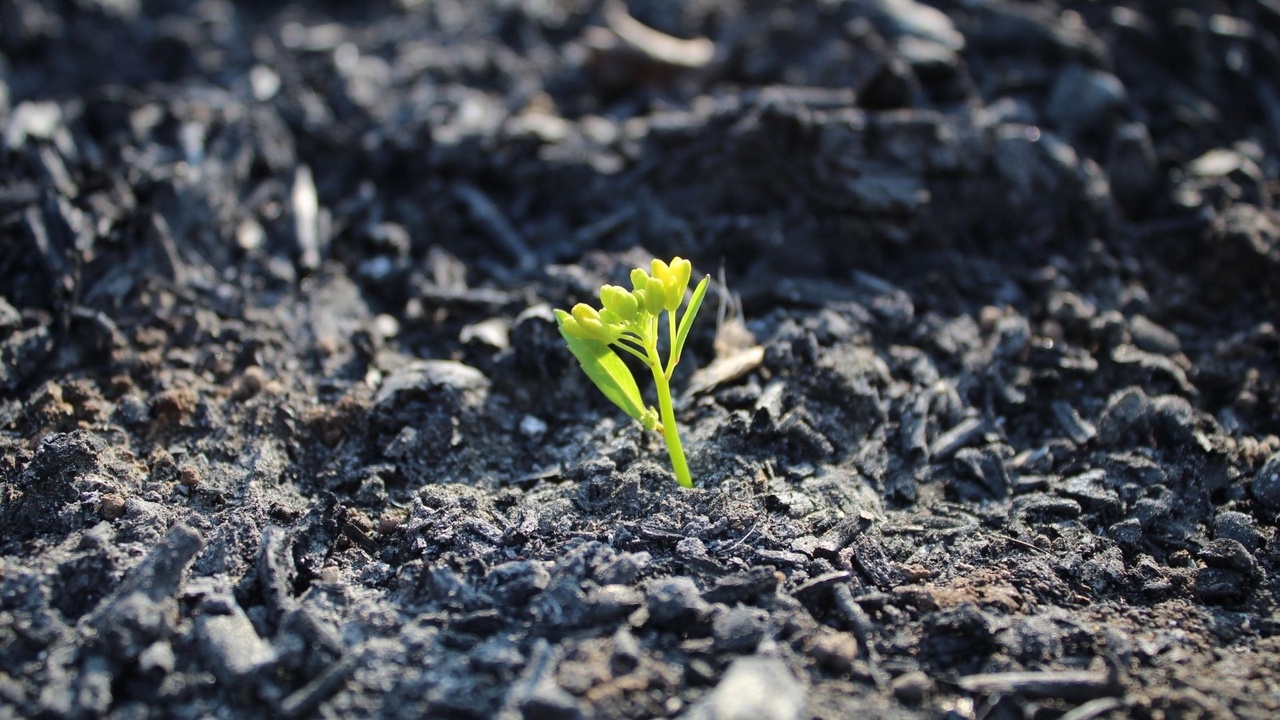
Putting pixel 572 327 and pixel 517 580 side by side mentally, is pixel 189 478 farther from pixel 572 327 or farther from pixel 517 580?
pixel 572 327

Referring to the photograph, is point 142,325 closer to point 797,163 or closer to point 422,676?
point 422,676

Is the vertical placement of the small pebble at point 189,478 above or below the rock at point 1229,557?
above

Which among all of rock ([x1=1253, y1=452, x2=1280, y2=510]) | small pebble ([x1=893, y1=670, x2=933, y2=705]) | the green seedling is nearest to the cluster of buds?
the green seedling

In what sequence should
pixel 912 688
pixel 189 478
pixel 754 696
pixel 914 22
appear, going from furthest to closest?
pixel 914 22 → pixel 189 478 → pixel 912 688 → pixel 754 696

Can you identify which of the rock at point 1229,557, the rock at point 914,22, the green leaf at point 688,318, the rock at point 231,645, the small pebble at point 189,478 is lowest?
the rock at point 1229,557

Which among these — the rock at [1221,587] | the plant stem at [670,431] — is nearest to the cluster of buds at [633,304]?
the plant stem at [670,431]

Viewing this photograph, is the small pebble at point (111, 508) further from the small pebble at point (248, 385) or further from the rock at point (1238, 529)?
the rock at point (1238, 529)

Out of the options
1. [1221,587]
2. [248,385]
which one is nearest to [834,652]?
[1221,587]
